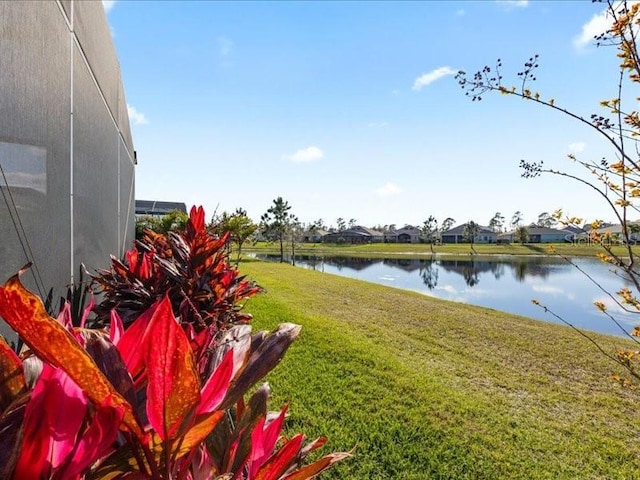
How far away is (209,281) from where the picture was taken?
8.29ft

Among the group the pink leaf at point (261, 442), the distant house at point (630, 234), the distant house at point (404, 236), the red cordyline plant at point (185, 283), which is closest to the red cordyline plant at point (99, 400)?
the pink leaf at point (261, 442)

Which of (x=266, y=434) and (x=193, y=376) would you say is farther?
(x=266, y=434)

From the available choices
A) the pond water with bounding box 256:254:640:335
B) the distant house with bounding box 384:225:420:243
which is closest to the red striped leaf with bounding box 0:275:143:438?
the pond water with bounding box 256:254:640:335

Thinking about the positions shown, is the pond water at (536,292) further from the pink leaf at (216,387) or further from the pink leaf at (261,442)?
the pink leaf at (216,387)

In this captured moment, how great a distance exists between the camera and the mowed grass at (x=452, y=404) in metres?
3.23

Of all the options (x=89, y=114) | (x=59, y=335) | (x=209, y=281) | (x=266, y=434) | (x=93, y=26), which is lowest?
(x=266, y=434)

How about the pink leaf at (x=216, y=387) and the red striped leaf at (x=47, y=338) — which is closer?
the red striped leaf at (x=47, y=338)

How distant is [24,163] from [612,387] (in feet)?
23.3

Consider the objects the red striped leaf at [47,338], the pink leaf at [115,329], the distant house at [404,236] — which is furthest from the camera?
the distant house at [404,236]

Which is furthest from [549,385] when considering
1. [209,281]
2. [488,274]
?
[488,274]

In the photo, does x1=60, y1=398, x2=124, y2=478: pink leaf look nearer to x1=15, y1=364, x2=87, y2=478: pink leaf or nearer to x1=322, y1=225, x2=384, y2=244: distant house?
x1=15, y1=364, x2=87, y2=478: pink leaf

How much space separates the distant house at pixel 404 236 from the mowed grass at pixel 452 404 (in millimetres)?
85943

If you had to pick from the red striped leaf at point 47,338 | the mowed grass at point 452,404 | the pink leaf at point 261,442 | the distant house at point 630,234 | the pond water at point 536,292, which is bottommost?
the pond water at point 536,292

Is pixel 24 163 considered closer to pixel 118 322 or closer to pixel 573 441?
pixel 118 322
